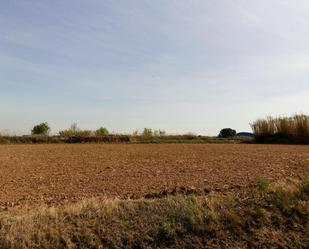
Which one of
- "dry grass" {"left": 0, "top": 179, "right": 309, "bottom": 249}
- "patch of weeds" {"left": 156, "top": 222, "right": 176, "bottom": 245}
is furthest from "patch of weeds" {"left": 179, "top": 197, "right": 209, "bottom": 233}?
"patch of weeds" {"left": 156, "top": 222, "right": 176, "bottom": 245}

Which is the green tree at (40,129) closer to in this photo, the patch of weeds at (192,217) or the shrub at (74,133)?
the shrub at (74,133)

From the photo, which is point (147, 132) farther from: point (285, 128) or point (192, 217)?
point (192, 217)

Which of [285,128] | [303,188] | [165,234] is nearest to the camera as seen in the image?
[165,234]

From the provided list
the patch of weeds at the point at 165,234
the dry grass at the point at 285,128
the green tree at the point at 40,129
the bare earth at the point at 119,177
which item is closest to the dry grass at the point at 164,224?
the patch of weeds at the point at 165,234

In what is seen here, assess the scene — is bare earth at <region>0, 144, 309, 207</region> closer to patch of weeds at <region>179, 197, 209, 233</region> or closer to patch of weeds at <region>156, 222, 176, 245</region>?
patch of weeds at <region>179, 197, 209, 233</region>

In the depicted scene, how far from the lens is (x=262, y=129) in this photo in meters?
28.7

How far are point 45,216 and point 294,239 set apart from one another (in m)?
3.42

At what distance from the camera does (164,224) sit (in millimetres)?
5316

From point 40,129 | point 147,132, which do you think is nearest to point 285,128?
point 147,132

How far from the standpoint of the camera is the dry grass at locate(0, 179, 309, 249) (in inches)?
198

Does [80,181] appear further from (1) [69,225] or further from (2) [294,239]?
(2) [294,239]

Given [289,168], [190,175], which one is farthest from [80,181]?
[289,168]

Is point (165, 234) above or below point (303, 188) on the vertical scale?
→ below

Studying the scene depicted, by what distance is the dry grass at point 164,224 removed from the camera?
503cm
